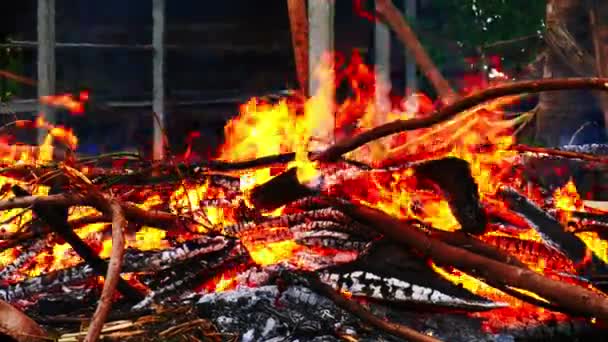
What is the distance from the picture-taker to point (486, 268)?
2.91 metres

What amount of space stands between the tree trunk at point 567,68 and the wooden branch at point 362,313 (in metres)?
5.40

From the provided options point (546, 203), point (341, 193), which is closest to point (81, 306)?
point (341, 193)

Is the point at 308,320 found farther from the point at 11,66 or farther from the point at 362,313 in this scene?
the point at 11,66

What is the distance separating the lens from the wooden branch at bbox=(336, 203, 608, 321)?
268 cm

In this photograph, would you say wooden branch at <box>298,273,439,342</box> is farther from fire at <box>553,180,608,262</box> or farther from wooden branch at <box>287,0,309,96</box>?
wooden branch at <box>287,0,309,96</box>

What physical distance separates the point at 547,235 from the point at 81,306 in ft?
6.07

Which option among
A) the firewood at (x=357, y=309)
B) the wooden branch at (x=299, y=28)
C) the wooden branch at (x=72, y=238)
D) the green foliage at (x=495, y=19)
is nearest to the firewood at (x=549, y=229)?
the firewood at (x=357, y=309)

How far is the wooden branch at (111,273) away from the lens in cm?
226

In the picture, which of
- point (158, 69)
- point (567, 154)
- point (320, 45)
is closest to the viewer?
point (567, 154)

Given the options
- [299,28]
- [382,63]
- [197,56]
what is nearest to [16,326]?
[299,28]

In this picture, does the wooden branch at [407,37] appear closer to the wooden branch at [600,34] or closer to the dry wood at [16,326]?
the wooden branch at [600,34]

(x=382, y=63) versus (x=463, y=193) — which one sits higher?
(x=382, y=63)

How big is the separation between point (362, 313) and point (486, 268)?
47 cm

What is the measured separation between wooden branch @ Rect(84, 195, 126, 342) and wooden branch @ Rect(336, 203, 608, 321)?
38.8 inches
